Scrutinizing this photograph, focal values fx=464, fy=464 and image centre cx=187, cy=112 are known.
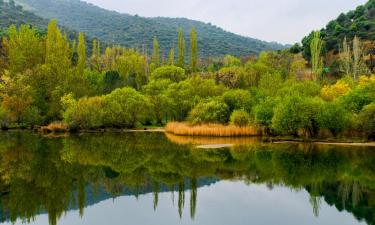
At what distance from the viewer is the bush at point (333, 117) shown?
116 feet

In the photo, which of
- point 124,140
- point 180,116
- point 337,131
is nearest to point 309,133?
point 337,131

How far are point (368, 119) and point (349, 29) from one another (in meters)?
55.8

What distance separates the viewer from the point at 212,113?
1732 inches

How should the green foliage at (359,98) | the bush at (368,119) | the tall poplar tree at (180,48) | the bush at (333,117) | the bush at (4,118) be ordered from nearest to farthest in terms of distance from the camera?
the bush at (368,119), the bush at (333,117), the green foliage at (359,98), the bush at (4,118), the tall poplar tree at (180,48)

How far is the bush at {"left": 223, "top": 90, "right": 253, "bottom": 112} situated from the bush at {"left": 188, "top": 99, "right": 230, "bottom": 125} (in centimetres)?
120

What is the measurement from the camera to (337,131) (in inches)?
1441

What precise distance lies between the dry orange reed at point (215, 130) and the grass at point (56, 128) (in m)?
13.7

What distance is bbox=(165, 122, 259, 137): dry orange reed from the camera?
4116 centimetres

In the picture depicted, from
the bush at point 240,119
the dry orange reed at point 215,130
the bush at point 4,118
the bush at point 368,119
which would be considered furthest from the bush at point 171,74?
the bush at point 368,119

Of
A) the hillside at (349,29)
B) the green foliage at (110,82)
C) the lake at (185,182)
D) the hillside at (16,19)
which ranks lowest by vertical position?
the lake at (185,182)

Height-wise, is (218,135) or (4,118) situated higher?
(4,118)

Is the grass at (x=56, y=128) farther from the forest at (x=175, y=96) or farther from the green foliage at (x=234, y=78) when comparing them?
the green foliage at (x=234, y=78)

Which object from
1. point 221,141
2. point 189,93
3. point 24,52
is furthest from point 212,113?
point 24,52

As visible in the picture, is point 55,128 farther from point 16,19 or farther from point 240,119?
point 16,19
